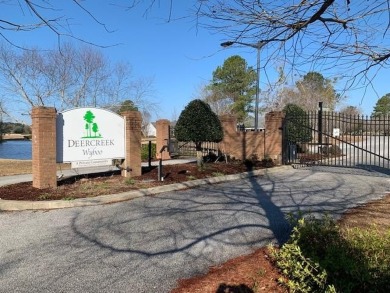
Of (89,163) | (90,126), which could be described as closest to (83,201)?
(89,163)

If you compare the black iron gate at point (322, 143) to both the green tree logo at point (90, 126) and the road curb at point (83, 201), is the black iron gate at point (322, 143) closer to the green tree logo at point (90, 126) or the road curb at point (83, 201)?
the road curb at point (83, 201)

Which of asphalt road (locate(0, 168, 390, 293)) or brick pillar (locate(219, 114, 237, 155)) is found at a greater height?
brick pillar (locate(219, 114, 237, 155))

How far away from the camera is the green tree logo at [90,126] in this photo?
1034cm

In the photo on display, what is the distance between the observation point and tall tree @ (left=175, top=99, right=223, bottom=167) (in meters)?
13.4

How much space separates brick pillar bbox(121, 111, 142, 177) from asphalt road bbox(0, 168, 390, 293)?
2673 mm

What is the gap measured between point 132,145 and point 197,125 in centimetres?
299

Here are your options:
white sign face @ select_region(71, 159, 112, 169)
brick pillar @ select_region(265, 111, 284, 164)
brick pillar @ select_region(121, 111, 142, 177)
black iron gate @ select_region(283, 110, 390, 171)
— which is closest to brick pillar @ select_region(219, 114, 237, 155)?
brick pillar @ select_region(265, 111, 284, 164)

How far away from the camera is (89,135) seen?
1041 centimetres

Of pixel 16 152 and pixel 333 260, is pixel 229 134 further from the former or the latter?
pixel 16 152

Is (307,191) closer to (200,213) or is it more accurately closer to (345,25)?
(200,213)

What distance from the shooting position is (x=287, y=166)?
47.2 ft

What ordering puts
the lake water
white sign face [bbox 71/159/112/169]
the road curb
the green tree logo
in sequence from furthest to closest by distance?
the lake water
the green tree logo
white sign face [bbox 71/159/112/169]
the road curb

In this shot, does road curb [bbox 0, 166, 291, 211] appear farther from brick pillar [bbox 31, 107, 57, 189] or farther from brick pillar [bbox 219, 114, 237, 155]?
brick pillar [bbox 219, 114, 237, 155]

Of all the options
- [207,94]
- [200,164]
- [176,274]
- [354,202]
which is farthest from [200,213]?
[207,94]
